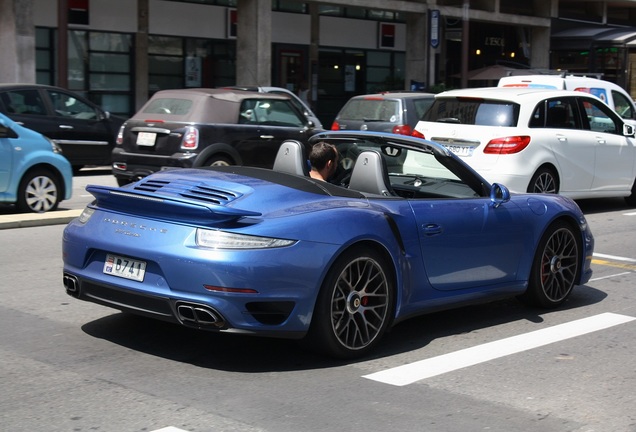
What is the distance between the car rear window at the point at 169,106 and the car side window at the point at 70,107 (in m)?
3.39

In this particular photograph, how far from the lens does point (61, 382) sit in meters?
5.46

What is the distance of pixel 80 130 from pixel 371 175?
12.5 m

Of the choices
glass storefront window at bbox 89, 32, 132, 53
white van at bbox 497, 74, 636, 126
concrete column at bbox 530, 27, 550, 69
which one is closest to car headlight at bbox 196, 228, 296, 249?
white van at bbox 497, 74, 636, 126

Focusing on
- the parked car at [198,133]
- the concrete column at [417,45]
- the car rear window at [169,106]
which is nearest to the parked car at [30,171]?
the parked car at [198,133]

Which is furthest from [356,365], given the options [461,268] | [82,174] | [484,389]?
[82,174]

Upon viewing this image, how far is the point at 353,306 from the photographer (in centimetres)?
603

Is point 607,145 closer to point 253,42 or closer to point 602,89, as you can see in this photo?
point 602,89

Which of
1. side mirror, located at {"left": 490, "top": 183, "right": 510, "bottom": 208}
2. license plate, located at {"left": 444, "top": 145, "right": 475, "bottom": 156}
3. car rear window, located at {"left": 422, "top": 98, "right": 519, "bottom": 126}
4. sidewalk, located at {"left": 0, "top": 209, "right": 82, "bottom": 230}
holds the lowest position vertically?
sidewalk, located at {"left": 0, "top": 209, "right": 82, "bottom": 230}

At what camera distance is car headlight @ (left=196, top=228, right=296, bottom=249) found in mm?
5594

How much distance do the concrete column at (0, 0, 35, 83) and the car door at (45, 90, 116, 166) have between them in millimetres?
4766

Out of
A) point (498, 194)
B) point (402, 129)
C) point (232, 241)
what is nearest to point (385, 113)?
point (402, 129)

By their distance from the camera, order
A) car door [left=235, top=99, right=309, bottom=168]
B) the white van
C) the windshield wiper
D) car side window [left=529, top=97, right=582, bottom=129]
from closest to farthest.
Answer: car side window [left=529, top=97, right=582, bottom=129]
the windshield wiper
car door [left=235, top=99, right=309, bottom=168]
the white van

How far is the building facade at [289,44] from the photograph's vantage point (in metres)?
25.2

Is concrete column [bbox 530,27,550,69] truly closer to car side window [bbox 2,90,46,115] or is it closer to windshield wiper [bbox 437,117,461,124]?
car side window [bbox 2,90,46,115]
